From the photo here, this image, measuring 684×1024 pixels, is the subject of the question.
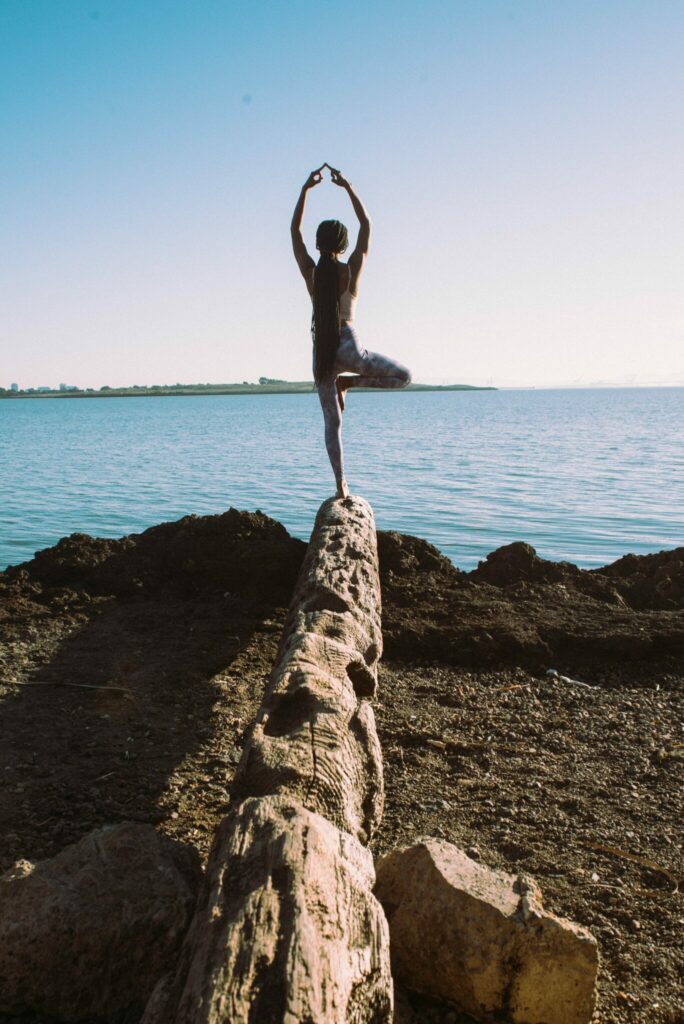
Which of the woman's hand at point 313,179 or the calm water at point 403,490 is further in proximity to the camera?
the calm water at point 403,490

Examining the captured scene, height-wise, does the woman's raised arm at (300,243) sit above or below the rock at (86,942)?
above

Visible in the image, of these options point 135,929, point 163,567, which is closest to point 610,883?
point 135,929

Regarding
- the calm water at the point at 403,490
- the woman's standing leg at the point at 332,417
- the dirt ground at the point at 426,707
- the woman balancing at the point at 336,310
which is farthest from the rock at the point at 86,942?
the calm water at the point at 403,490

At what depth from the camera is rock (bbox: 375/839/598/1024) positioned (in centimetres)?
311

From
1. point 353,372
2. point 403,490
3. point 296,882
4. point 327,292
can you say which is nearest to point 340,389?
point 353,372

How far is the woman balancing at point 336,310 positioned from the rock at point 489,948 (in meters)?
4.36

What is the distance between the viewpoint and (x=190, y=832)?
434 cm

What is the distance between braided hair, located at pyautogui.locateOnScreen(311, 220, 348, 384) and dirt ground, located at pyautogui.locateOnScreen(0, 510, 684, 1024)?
263cm

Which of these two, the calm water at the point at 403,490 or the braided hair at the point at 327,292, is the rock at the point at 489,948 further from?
the calm water at the point at 403,490

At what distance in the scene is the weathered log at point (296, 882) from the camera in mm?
2305

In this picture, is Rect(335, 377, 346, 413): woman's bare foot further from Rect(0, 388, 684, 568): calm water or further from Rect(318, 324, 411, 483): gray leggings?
Rect(0, 388, 684, 568): calm water

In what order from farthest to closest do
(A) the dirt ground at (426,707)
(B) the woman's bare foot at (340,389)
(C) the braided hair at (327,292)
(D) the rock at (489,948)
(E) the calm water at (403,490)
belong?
(E) the calm water at (403,490) < (B) the woman's bare foot at (340,389) < (C) the braided hair at (327,292) < (A) the dirt ground at (426,707) < (D) the rock at (489,948)

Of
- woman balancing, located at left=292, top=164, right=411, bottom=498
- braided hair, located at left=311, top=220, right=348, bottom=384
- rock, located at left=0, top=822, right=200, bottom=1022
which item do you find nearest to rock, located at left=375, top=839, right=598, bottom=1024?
rock, located at left=0, top=822, right=200, bottom=1022

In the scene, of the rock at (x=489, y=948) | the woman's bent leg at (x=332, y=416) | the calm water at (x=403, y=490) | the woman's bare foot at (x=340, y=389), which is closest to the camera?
the rock at (x=489, y=948)
